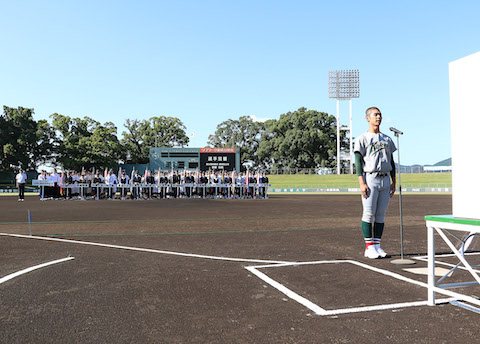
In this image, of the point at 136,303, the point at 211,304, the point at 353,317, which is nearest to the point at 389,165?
the point at 353,317

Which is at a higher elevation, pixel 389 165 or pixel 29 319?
→ pixel 389 165

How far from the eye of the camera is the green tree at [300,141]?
77.1 metres

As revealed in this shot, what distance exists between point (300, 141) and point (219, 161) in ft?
114

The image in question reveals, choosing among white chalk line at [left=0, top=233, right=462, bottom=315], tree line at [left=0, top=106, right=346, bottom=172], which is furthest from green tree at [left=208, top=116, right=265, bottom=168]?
white chalk line at [left=0, top=233, right=462, bottom=315]

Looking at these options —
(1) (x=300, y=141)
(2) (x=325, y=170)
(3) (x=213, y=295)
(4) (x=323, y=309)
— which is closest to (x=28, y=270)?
(3) (x=213, y=295)

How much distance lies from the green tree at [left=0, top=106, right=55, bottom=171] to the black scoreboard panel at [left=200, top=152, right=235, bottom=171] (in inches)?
1239

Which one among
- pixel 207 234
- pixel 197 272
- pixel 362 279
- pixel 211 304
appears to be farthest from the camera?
pixel 207 234

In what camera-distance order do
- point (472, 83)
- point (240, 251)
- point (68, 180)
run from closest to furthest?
1. point (472, 83)
2. point (240, 251)
3. point (68, 180)

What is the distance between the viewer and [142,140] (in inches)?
3147

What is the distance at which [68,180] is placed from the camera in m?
27.3

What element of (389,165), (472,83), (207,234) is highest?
(472,83)

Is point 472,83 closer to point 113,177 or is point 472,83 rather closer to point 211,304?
point 211,304

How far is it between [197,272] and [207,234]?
3.70 m

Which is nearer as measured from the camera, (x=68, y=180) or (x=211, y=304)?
(x=211, y=304)
